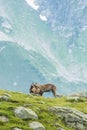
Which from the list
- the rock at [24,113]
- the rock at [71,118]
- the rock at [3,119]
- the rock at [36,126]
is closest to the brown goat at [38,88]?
the rock at [71,118]

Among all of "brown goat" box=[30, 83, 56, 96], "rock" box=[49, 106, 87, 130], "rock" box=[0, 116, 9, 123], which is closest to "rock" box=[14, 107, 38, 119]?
"rock" box=[0, 116, 9, 123]

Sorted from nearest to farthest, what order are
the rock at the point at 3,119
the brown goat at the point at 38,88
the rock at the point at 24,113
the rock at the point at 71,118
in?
the rock at the point at 3,119
the rock at the point at 24,113
the rock at the point at 71,118
the brown goat at the point at 38,88

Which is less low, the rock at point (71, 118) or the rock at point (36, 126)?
the rock at point (71, 118)

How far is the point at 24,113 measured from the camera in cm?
2692

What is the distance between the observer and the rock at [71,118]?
2902 centimetres

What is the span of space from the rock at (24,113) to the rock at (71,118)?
246 cm

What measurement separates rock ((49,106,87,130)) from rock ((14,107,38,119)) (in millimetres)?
2457

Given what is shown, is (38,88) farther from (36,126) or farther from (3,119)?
(3,119)

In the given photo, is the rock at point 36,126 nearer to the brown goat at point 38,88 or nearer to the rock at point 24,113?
the rock at point 24,113

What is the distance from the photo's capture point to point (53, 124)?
2752 cm

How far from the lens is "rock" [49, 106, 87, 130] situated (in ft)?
95.2

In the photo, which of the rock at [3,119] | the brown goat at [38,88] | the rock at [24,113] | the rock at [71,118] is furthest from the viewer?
the brown goat at [38,88]

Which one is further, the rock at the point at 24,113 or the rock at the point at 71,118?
the rock at the point at 71,118

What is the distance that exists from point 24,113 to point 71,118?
382cm
